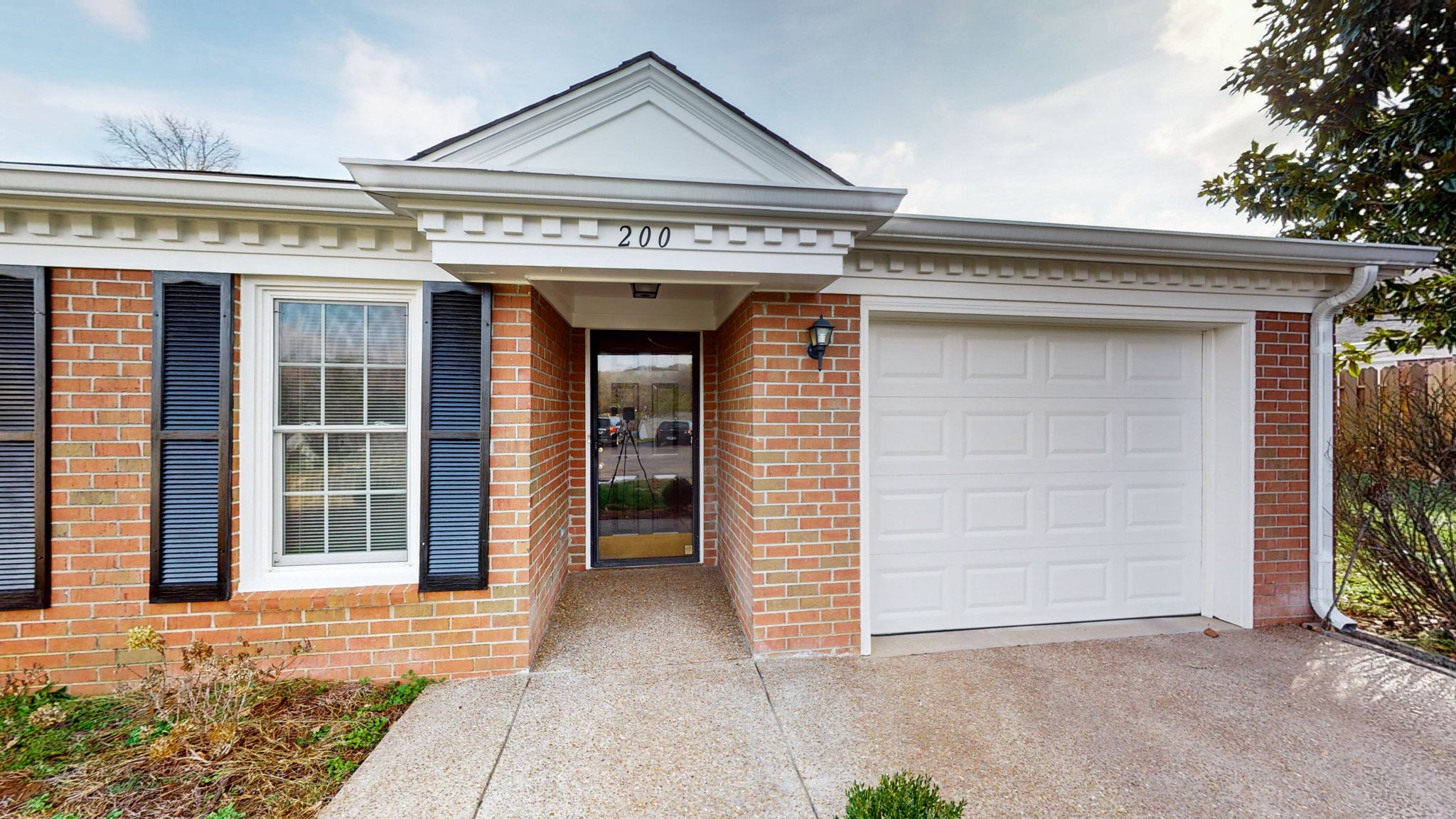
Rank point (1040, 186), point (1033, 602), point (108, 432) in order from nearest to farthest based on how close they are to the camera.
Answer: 1. point (108, 432)
2. point (1033, 602)
3. point (1040, 186)

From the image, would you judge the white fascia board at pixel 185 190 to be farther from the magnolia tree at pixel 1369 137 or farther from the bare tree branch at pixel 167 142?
the magnolia tree at pixel 1369 137

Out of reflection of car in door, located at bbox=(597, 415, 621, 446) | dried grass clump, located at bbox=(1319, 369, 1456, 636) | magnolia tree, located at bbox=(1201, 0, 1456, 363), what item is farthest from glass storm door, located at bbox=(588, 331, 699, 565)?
magnolia tree, located at bbox=(1201, 0, 1456, 363)

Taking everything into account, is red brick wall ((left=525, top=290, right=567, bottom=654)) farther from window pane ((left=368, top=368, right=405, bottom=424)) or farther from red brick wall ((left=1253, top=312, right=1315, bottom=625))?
red brick wall ((left=1253, top=312, right=1315, bottom=625))

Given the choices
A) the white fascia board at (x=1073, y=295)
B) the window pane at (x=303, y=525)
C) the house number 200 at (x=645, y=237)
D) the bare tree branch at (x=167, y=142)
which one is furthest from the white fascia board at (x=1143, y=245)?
the bare tree branch at (x=167, y=142)

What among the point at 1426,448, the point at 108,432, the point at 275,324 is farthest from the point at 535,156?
the point at 1426,448

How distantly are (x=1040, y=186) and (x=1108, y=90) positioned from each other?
1131 millimetres

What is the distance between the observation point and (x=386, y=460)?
9.65 ft

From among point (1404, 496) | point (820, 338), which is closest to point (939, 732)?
point (820, 338)

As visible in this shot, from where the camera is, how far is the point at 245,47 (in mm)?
4547

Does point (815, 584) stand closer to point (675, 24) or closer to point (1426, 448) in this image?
point (1426, 448)

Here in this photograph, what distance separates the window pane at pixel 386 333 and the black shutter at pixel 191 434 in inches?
26.2

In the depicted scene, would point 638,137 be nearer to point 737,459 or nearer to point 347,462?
point 737,459

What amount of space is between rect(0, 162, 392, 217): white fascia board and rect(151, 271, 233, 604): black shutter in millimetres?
398

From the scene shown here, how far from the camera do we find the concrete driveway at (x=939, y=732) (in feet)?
6.35
